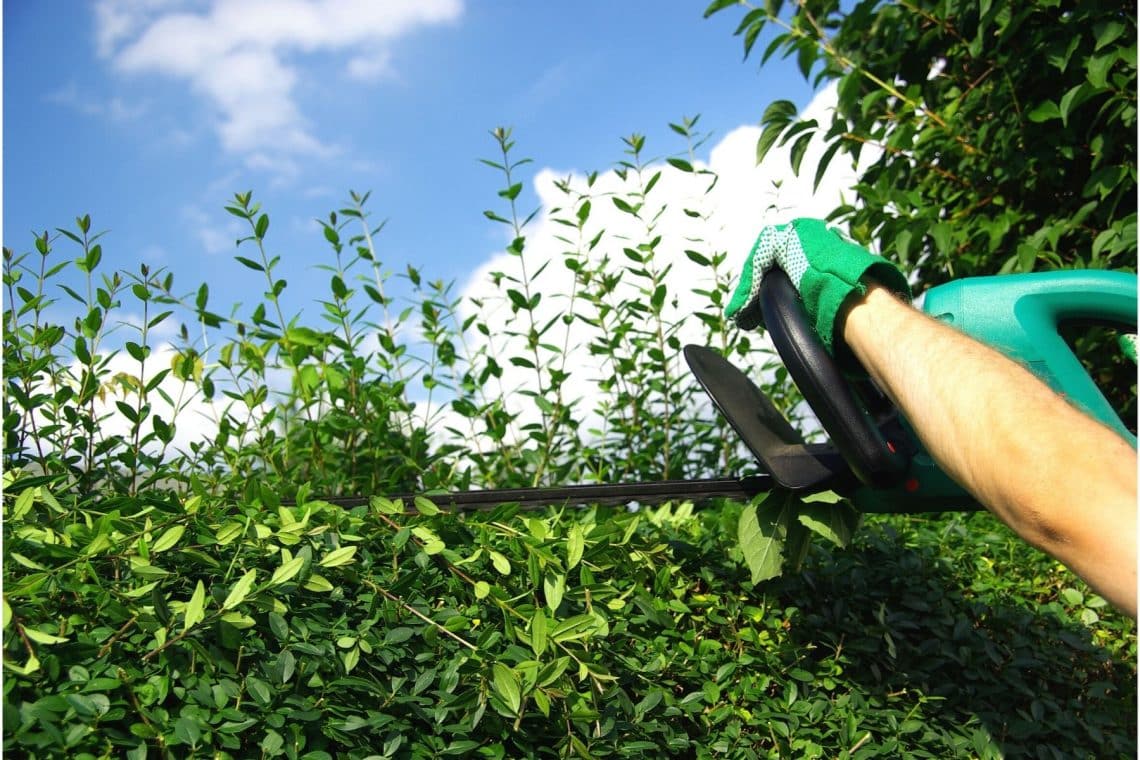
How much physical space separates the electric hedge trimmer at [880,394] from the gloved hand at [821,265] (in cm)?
4

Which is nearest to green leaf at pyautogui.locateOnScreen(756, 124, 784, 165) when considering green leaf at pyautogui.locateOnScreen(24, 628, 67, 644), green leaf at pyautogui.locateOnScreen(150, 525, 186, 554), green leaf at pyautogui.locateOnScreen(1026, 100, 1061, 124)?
green leaf at pyautogui.locateOnScreen(1026, 100, 1061, 124)

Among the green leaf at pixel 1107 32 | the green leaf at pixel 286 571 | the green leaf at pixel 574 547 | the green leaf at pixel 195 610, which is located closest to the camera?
the green leaf at pixel 195 610

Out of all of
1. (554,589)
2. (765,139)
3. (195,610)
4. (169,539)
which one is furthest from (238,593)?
(765,139)

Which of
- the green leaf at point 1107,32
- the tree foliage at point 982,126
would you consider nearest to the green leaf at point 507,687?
the tree foliage at point 982,126

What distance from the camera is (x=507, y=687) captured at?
147 cm

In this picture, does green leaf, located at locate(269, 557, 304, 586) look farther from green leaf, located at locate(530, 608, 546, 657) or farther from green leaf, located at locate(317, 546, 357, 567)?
green leaf, located at locate(530, 608, 546, 657)

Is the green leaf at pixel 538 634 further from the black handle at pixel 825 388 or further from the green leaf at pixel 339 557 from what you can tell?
the black handle at pixel 825 388

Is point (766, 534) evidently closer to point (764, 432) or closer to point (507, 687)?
point (764, 432)

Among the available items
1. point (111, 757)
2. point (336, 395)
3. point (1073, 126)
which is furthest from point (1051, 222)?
point (111, 757)

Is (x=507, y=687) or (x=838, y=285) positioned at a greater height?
(x=838, y=285)

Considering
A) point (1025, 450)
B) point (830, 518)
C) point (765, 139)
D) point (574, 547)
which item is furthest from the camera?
point (765, 139)

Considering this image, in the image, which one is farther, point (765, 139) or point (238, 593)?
point (765, 139)

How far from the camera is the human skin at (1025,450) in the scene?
1.10 m

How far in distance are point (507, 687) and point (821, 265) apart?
36.1 inches
